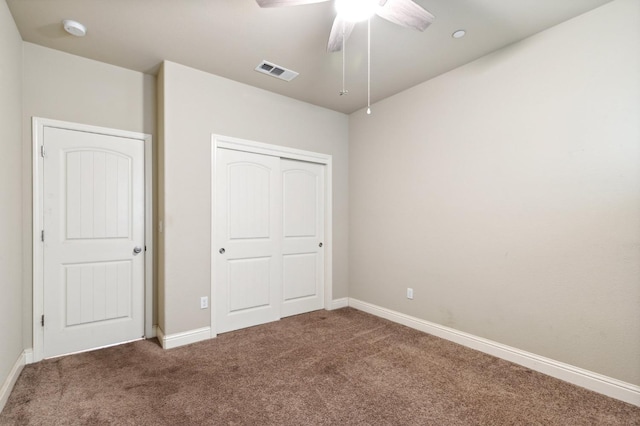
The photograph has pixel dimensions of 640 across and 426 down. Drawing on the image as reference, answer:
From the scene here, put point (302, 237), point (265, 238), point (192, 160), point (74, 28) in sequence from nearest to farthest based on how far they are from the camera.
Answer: point (74, 28)
point (192, 160)
point (265, 238)
point (302, 237)

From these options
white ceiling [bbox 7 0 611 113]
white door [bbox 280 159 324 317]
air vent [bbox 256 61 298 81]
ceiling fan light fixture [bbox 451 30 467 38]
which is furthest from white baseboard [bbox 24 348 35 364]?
ceiling fan light fixture [bbox 451 30 467 38]

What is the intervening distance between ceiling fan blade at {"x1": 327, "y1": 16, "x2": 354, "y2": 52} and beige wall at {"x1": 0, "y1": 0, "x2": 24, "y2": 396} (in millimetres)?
2218

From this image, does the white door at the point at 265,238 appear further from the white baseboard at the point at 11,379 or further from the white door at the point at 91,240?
the white baseboard at the point at 11,379

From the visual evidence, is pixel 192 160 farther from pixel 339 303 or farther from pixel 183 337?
pixel 339 303

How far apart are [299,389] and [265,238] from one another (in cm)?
181

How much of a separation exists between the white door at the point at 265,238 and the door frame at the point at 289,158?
0.05 m

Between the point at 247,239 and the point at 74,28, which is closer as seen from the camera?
the point at 74,28

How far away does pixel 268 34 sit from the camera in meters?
2.51

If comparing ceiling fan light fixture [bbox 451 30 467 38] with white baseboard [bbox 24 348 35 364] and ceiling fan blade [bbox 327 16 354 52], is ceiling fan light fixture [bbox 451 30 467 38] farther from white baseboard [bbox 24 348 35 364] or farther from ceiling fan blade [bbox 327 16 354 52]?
white baseboard [bbox 24 348 35 364]

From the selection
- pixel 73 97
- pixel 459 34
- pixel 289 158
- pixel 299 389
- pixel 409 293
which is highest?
pixel 459 34

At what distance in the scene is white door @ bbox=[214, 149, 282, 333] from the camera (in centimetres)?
331

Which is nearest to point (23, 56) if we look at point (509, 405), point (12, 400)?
point (12, 400)

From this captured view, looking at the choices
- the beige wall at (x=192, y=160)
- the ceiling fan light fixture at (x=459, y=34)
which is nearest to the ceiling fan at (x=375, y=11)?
the ceiling fan light fixture at (x=459, y=34)

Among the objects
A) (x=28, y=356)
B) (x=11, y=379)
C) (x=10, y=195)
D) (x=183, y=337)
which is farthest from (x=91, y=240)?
(x=183, y=337)
